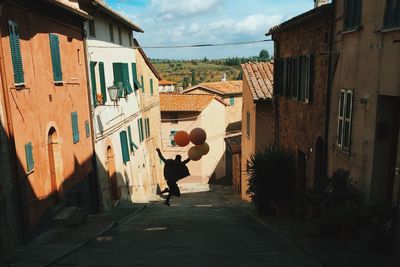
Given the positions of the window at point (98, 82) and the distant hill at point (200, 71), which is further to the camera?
the distant hill at point (200, 71)

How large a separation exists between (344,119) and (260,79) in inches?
426

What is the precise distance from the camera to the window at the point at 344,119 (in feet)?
31.1

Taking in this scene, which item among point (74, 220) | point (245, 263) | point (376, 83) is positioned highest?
point (376, 83)

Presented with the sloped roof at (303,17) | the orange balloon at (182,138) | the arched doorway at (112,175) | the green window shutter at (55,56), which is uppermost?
the sloped roof at (303,17)

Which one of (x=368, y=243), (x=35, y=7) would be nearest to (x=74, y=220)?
(x=35, y=7)

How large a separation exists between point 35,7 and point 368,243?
9543 mm

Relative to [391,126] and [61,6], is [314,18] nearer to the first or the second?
[391,126]

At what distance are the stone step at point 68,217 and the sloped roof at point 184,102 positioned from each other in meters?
21.8

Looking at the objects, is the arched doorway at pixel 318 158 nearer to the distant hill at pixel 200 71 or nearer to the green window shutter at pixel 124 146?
the green window shutter at pixel 124 146

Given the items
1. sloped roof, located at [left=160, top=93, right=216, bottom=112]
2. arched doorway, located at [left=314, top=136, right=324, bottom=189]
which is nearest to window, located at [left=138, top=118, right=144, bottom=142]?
sloped roof, located at [left=160, top=93, right=216, bottom=112]

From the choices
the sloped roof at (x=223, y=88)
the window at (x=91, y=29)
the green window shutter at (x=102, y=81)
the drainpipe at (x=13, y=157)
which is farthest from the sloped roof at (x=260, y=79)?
the sloped roof at (x=223, y=88)

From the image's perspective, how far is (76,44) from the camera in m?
13.6

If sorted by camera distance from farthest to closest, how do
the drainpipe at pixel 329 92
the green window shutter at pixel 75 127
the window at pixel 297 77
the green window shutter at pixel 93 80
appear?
the green window shutter at pixel 93 80 < the green window shutter at pixel 75 127 < the window at pixel 297 77 < the drainpipe at pixel 329 92

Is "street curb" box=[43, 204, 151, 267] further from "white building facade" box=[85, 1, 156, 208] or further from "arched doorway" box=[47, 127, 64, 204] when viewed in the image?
"white building facade" box=[85, 1, 156, 208]
